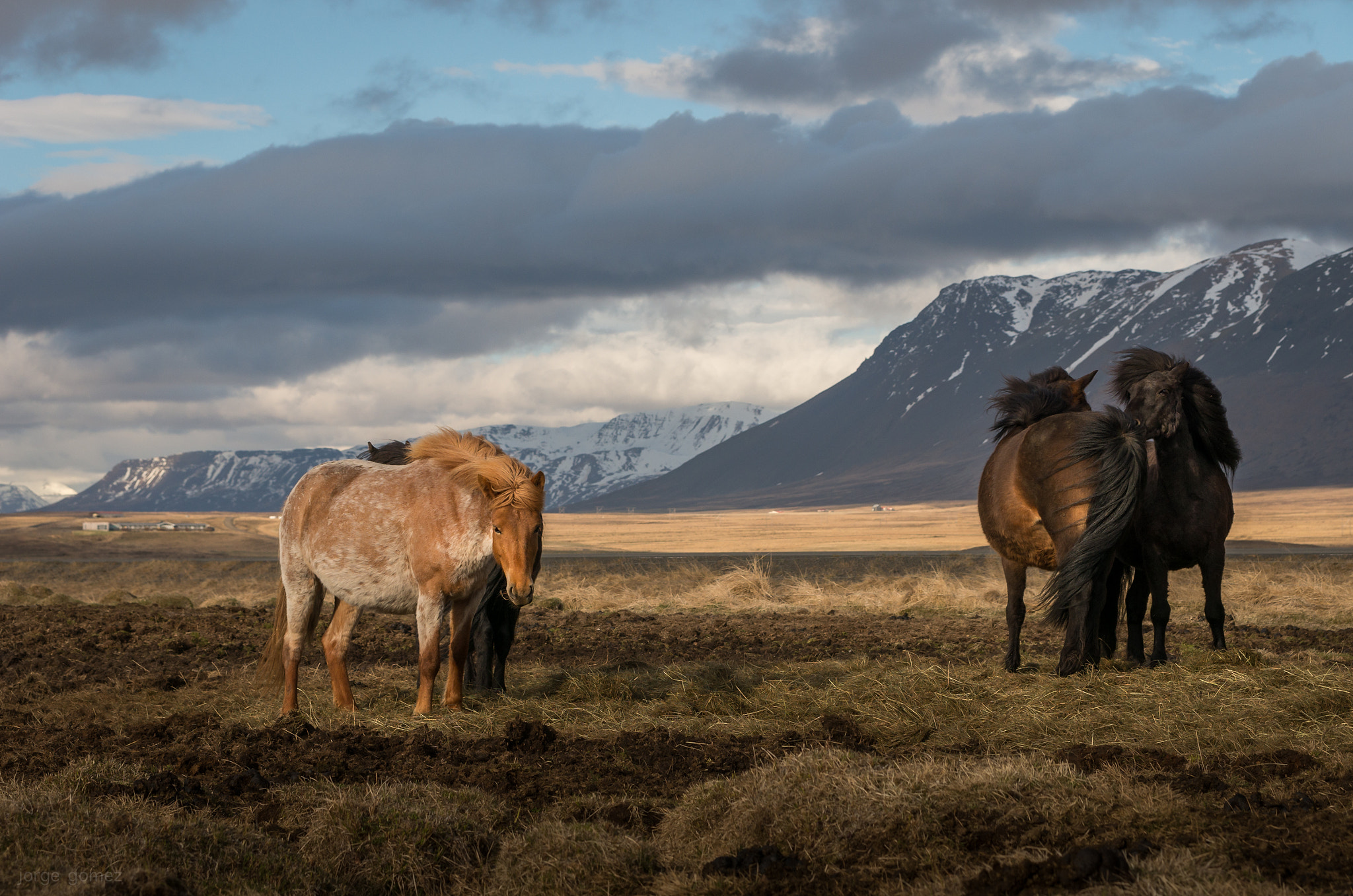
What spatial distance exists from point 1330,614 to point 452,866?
50.2 ft

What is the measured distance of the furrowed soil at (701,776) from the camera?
4570 mm

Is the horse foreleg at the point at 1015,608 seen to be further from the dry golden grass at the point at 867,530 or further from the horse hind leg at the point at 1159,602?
the dry golden grass at the point at 867,530

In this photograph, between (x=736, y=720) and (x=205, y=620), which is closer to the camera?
(x=736, y=720)

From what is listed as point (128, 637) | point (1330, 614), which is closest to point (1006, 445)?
point (1330, 614)

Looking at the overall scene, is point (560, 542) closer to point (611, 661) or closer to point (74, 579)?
point (74, 579)

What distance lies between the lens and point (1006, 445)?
1005 centimetres

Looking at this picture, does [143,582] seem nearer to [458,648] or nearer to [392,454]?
[392,454]

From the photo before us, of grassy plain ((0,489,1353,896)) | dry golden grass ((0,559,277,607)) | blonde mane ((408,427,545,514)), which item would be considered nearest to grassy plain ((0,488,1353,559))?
dry golden grass ((0,559,277,607))

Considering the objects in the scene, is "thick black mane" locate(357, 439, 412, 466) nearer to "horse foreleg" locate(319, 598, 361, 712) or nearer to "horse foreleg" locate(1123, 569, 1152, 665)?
"horse foreleg" locate(319, 598, 361, 712)

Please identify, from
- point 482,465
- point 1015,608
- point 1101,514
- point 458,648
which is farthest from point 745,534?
point 482,465

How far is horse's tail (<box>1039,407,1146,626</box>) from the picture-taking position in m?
8.55

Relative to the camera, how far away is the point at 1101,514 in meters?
8.60

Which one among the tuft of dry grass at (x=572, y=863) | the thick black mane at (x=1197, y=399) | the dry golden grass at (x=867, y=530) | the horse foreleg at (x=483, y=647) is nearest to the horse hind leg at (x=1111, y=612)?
the thick black mane at (x=1197, y=399)

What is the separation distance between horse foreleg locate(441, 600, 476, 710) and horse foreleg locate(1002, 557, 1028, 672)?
4.56 meters
